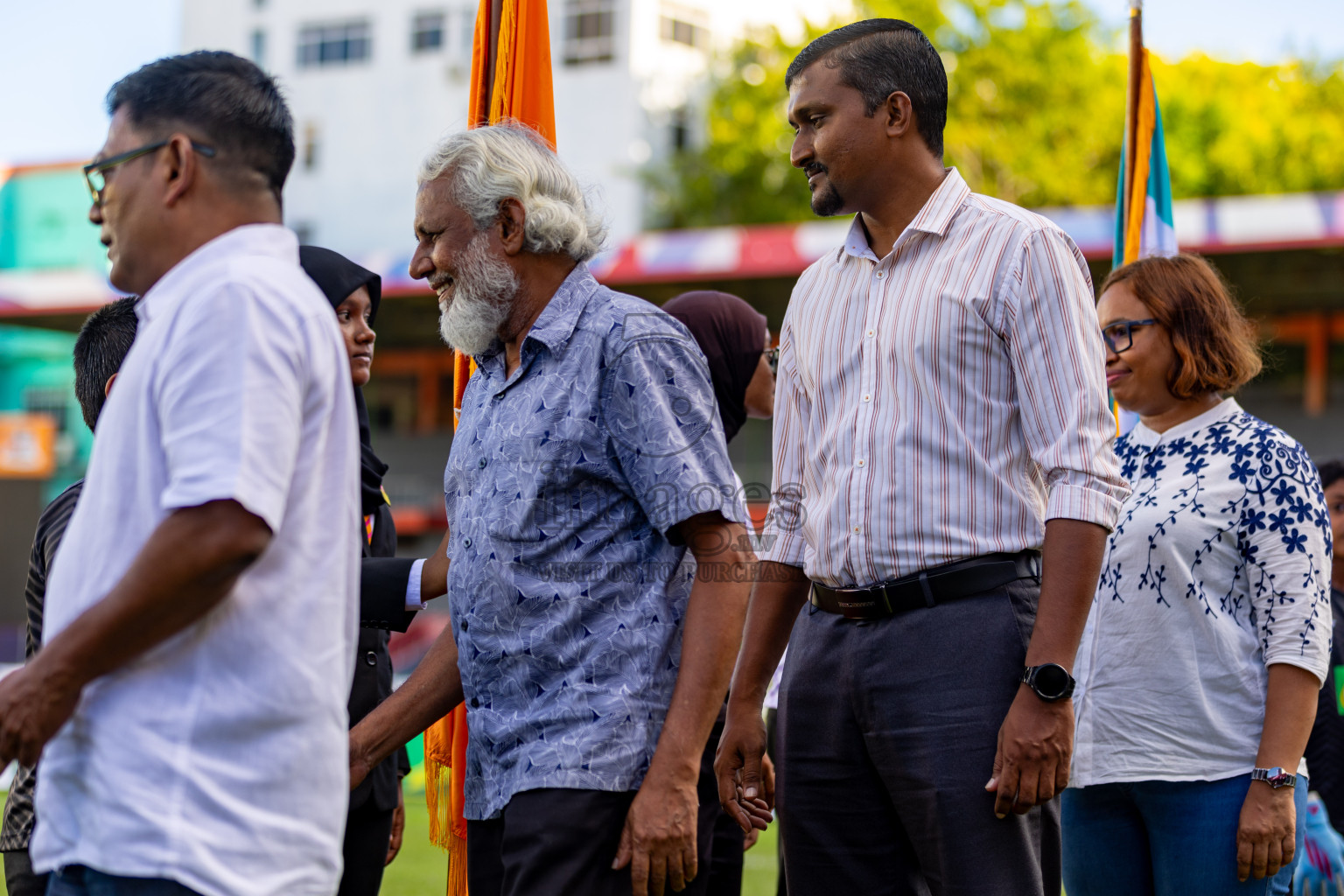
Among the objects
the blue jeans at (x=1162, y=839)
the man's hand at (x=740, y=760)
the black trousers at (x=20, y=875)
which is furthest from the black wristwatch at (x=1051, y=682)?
the black trousers at (x=20, y=875)

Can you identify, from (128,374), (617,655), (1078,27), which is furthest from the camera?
(1078,27)

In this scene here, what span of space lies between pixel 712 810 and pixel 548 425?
79cm

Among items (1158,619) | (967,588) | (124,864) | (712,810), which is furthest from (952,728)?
(124,864)

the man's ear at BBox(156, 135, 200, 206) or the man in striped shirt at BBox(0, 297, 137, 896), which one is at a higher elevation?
the man's ear at BBox(156, 135, 200, 206)

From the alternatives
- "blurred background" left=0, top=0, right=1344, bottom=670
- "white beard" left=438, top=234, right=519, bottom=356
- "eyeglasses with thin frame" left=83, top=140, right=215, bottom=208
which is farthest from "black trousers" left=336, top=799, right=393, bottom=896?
"blurred background" left=0, top=0, right=1344, bottom=670

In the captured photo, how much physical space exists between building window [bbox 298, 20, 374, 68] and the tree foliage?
7880 mm

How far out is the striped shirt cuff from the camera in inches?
90.4

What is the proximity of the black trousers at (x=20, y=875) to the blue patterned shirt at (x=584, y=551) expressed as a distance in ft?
3.00

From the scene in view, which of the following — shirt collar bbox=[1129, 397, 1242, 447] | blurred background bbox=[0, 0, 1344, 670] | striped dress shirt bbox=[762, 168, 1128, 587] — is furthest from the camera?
blurred background bbox=[0, 0, 1344, 670]

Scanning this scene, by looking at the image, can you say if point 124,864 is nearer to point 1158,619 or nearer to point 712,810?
point 712,810

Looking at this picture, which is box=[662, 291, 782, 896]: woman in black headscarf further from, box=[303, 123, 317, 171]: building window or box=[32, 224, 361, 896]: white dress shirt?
box=[303, 123, 317, 171]: building window

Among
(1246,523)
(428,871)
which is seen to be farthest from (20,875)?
(428,871)

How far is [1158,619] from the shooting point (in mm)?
2871

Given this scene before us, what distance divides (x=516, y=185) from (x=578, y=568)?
72 centimetres
